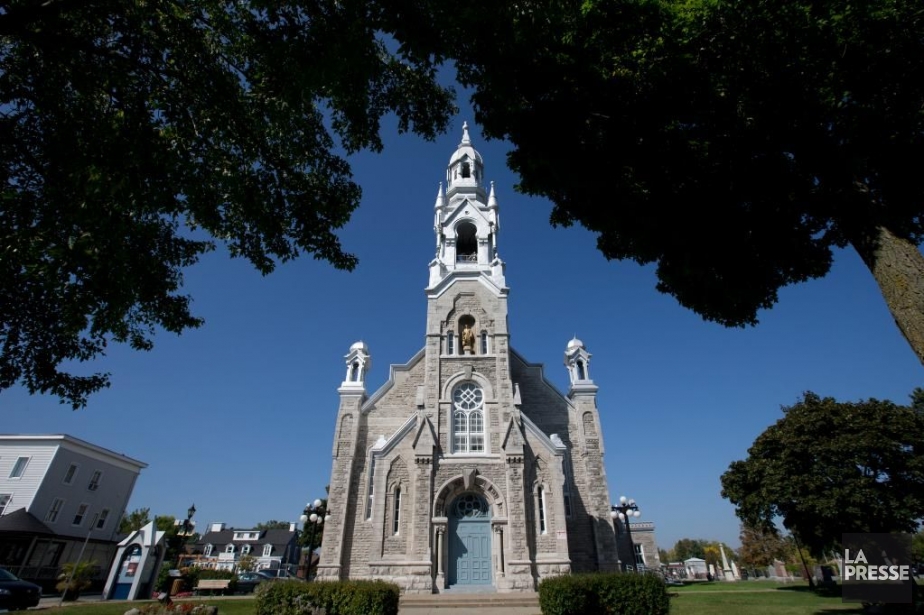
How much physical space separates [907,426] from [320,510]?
80.5 feet

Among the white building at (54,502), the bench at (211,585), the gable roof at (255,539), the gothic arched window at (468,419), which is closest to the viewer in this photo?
the gothic arched window at (468,419)

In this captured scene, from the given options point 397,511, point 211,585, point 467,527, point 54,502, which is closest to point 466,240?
point 397,511

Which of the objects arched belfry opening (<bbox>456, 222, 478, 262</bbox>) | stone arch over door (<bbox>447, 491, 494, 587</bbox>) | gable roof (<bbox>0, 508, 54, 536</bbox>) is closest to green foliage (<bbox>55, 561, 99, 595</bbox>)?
gable roof (<bbox>0, 508, 54, 536</bbox>)

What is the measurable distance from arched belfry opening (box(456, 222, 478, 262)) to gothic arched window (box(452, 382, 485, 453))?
30.0ft

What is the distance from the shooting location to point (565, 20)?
294 inches

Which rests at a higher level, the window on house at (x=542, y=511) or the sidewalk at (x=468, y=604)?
the window on house at (x=542, y=511)

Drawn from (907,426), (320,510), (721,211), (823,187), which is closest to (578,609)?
(721,211)

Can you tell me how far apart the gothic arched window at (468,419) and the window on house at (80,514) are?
28.3 m

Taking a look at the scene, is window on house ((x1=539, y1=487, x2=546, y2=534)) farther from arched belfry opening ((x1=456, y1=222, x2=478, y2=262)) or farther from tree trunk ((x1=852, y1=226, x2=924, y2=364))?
tree trunk ((x1=852, y1=226, x2=924, y2=364))

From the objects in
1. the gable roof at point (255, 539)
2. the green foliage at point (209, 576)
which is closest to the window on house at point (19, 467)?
the green foliage at point (209, 576)

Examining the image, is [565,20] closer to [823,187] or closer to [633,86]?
[633,86]

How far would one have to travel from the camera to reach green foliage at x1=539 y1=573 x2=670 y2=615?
10.5m

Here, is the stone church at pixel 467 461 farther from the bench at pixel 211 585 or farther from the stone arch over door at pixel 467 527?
the bench at pixel 211 585

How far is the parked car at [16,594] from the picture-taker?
14.9 m
